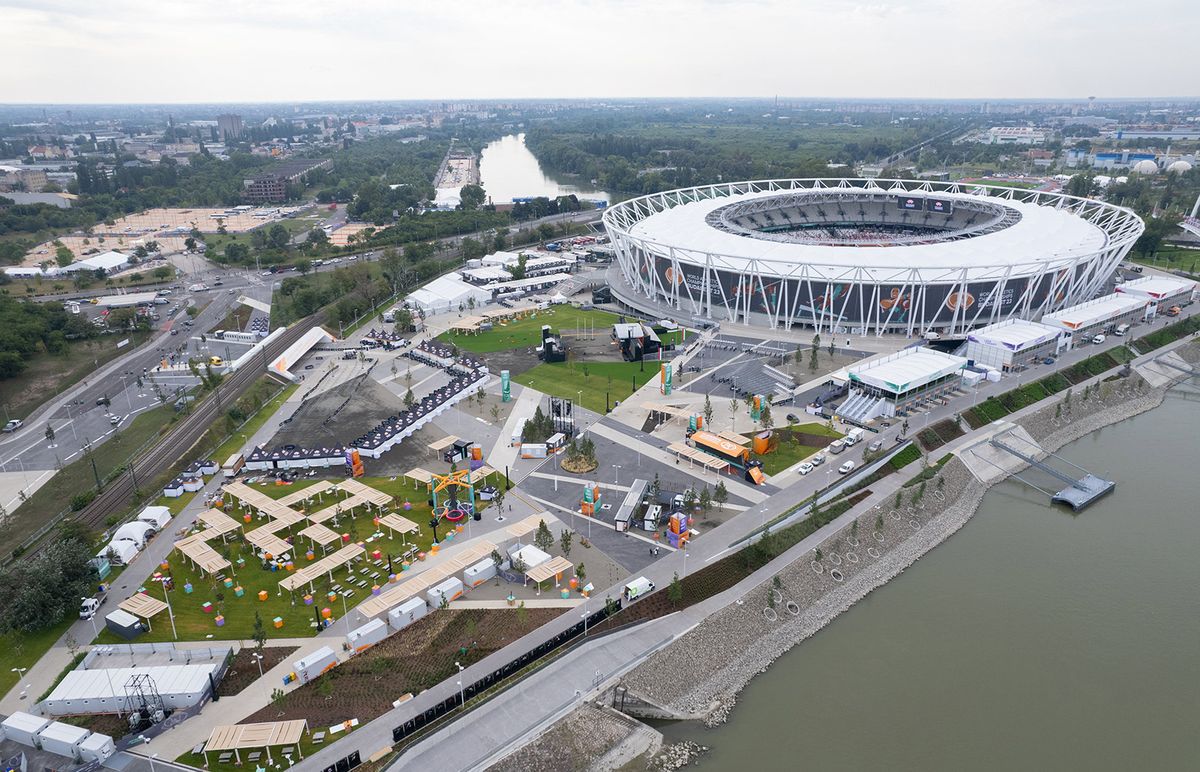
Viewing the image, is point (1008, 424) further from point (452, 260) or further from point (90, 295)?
point (90, 295)

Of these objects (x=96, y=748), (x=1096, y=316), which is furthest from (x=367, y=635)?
(x=1096, y=316)

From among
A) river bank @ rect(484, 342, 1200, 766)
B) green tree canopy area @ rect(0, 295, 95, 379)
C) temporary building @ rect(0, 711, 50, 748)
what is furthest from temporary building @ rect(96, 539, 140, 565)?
green tree canopy area @ rect(0, 295, 95, 379)

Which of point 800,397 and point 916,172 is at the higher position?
point 916,172

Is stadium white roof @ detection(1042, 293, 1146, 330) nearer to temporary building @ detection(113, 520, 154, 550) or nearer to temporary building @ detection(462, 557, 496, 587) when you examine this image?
temporary building @ detection(462, 557, 496, 587)

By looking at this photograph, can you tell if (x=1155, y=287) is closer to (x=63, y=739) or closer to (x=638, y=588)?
(x=638, y=588)

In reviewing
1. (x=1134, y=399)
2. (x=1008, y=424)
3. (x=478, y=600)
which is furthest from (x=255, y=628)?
(x=1134, y=399)

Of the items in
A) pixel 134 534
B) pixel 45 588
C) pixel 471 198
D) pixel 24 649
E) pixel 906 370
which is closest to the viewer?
pixel 24 649
